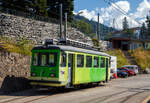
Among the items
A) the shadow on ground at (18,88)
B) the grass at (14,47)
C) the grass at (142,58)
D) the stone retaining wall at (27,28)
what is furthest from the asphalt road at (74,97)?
the grass at (142,58)

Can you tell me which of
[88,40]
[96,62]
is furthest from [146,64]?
[96,62]

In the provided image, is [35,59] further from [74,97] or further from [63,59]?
[74,97]

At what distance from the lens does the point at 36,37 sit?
30.2 metres

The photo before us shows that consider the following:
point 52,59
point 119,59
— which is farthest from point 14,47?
point 119,59

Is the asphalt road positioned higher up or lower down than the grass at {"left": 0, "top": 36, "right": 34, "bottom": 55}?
lower down

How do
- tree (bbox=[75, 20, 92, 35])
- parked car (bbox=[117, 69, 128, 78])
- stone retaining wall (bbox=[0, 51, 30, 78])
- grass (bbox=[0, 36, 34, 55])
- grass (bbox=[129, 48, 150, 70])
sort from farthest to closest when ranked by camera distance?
grass (bbox=[129, 48, 150, 70]) < tree (bbox=[75, 20, 92, 35]) < parked car (bbox=[117, 69, 128, 78]) < grass (bbox=[0, 36, 34, 55]) < stone retaining wall (bbox=[0, 51, 30, 78])

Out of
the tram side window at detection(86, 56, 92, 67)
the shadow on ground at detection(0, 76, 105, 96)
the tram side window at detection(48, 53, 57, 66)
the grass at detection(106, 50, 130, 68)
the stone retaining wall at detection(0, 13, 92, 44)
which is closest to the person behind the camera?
the tram side window at detection(48, 53, 57, 66)

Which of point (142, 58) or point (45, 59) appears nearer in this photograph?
point (45, 59)

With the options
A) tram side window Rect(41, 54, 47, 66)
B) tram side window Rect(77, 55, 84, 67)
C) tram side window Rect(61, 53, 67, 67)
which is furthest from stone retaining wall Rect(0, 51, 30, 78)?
tram side window Rect(77, 55, 84, 67)

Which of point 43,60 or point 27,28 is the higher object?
point 27,28

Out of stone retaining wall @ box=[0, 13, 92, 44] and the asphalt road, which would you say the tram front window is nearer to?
the asphalt road

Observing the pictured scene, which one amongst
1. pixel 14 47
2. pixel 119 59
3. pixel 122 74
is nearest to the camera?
pixel 14 47

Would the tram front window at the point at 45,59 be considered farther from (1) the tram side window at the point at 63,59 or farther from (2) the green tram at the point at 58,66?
(1) the tram side window at the point at 63,59

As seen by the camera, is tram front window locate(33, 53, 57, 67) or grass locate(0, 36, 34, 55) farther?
grass locate(0, 36, 34, 55)
